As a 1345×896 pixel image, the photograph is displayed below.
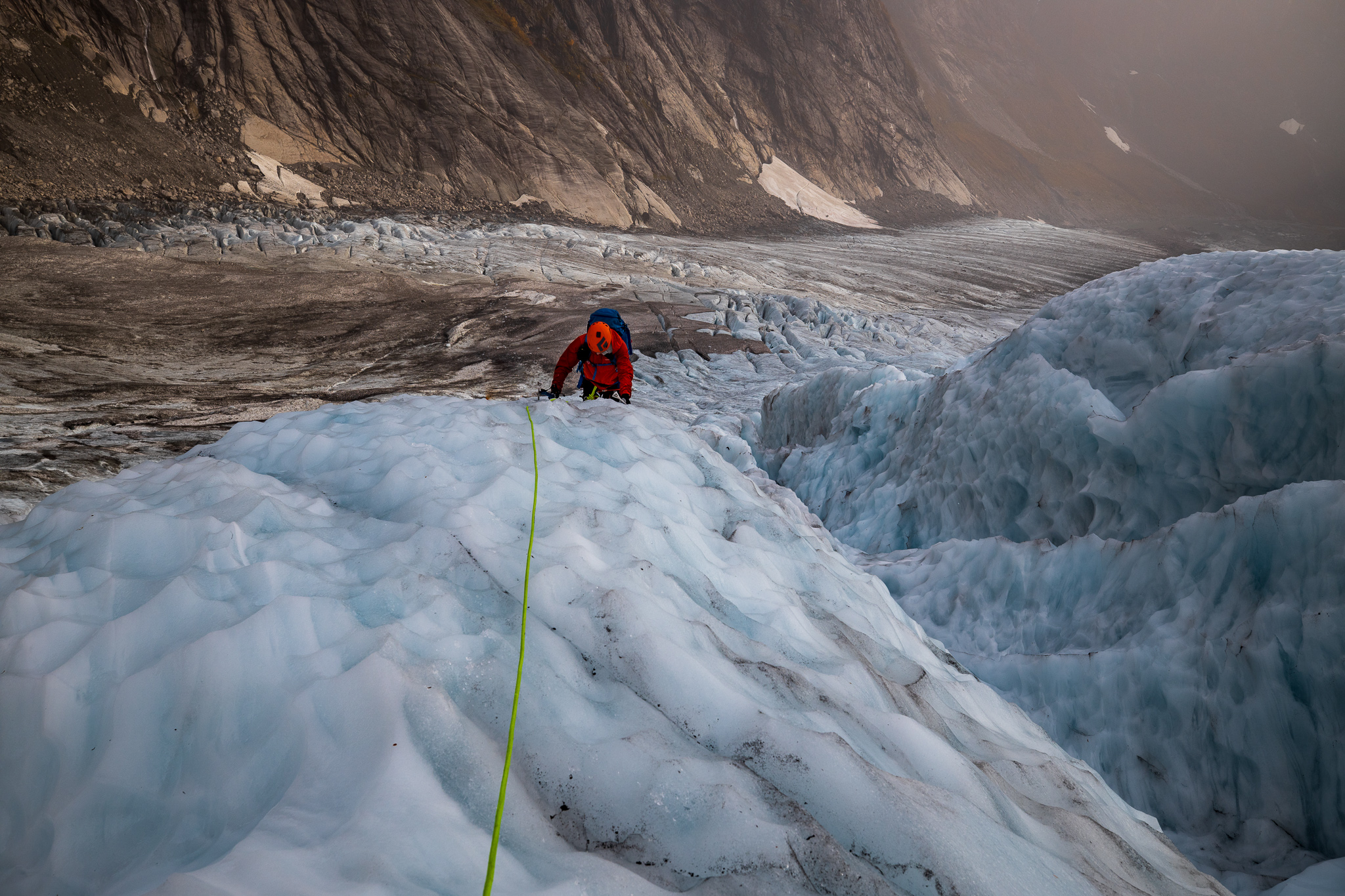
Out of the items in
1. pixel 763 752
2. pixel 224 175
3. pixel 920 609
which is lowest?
pixel 920 609

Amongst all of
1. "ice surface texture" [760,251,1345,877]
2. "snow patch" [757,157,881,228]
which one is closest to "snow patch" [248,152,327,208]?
"ice surface texture" [760,251,1345,877]

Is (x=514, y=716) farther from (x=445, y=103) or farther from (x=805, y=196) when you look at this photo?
(x=805, y=196)

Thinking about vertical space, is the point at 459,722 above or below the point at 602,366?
below

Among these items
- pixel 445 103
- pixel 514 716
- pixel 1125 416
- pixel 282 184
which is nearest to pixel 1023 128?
pixel 445 103

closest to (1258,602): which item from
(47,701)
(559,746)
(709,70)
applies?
(559,746)

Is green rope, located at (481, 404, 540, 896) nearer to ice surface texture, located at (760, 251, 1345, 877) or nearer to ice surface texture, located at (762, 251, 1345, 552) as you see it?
ice surface texture, located at (760, 251, 1345, 877)

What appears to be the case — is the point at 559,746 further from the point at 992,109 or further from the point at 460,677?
the point at 992,109

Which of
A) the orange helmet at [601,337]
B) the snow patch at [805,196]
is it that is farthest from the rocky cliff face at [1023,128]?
the orange helmet at [601,337]
